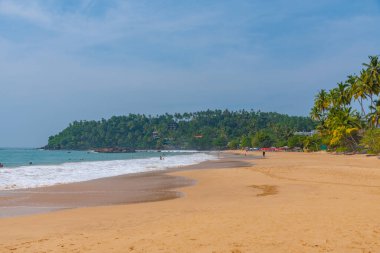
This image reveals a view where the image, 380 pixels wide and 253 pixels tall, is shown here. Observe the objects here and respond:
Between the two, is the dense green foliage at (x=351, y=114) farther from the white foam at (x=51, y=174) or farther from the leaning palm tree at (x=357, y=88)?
the white foam at (x=51, y=174)

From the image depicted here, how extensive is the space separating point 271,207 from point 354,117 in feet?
218

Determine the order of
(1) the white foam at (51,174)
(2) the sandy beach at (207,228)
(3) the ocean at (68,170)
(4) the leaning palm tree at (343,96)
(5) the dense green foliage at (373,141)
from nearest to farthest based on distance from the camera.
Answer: (2) the sandy beach at (207,228) < (1) the white foam at (51,174) < (3) the ocean at (68,170) < (5) the dense green foliage at (373,141) < (4) the leaning palm tree at (343,96)

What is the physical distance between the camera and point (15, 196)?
17984 mm

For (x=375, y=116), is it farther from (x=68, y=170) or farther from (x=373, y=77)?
(x=68, y=170)

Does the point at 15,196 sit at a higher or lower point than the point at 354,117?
lower

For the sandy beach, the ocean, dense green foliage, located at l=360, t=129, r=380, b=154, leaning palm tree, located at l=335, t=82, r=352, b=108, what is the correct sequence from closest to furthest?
the sandy beach → the ocean → dense green foliage, located at l=360, t=129, r=380, b=154 → leaning palm tree, located at l=335, t=82, r=352, b=108

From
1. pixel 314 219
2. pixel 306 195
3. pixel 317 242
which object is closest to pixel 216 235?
pixel 317 242

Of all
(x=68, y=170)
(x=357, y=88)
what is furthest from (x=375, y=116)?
(x=68, y=170)

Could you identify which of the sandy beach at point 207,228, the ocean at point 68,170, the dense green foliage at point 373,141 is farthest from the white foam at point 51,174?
the dense green foliage at point 373,141

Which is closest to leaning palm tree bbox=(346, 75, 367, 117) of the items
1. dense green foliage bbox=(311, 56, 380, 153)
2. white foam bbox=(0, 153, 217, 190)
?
dense green foliage bbox=(311, 56, 380, 153)

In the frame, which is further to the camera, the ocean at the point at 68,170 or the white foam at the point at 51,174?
the ocean at the point at 68,170

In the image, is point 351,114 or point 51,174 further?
point 351,114

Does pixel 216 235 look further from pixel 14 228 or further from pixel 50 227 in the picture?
pixel 14 228

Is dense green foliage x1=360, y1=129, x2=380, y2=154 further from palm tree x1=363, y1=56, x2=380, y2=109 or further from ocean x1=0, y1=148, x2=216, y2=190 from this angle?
ocean x1=0, y1=148, x2=216, y2=190
